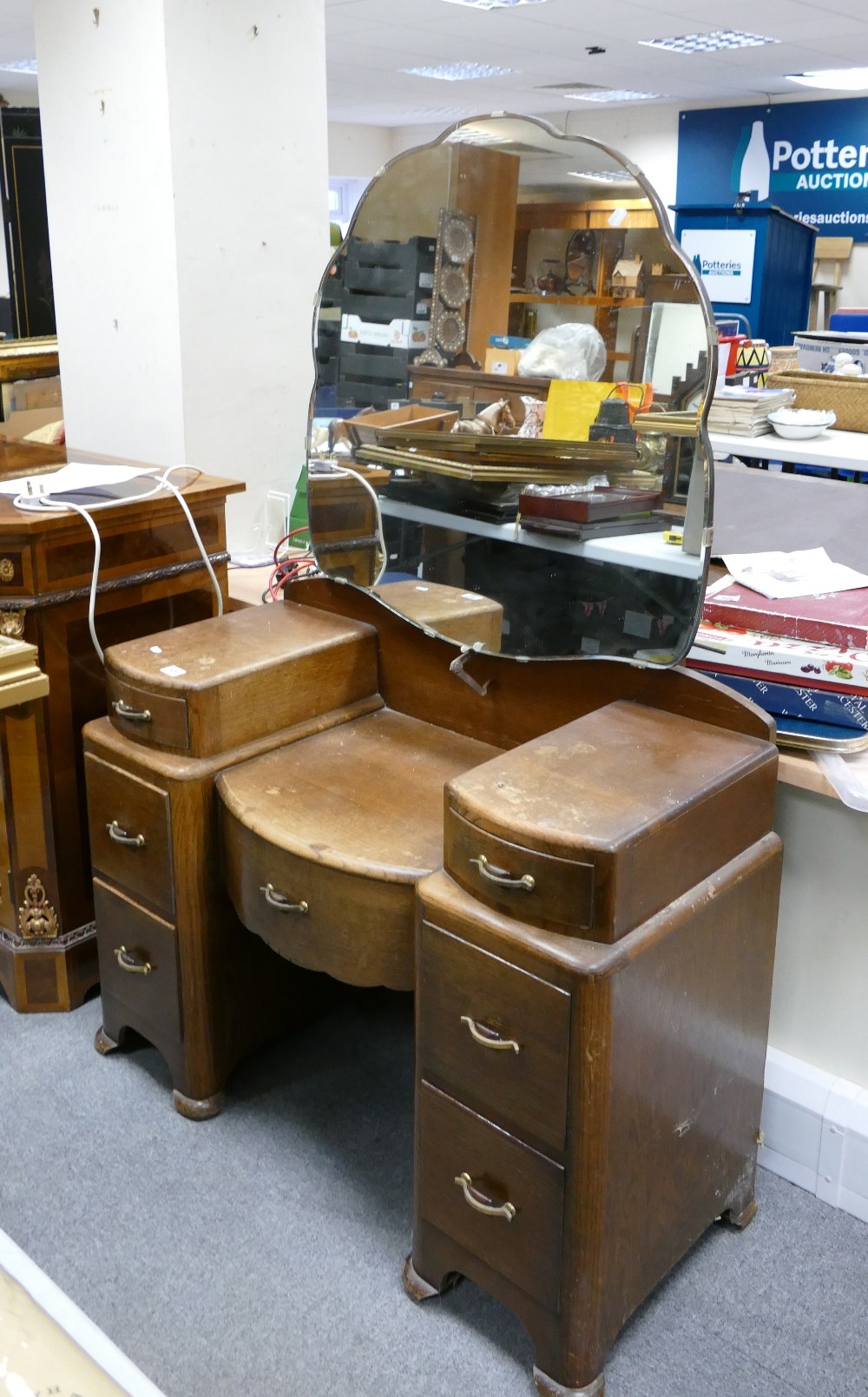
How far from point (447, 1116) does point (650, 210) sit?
3.58 feet

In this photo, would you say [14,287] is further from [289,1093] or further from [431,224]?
[289,1093]

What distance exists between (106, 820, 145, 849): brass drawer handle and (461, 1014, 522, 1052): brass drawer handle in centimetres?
64

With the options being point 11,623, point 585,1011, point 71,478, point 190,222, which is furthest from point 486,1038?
point 190,222

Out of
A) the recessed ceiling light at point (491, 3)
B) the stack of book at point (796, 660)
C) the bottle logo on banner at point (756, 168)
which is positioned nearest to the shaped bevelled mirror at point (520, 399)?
the stack of book at point (796, 660)

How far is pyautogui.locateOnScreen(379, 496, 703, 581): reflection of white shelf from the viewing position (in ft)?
4.83

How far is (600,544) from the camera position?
1537mm

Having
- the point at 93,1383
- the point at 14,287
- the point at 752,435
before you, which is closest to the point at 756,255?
the point at 752,435

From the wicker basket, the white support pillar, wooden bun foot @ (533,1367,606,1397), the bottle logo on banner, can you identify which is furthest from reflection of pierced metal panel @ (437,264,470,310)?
the bottle logo on banner

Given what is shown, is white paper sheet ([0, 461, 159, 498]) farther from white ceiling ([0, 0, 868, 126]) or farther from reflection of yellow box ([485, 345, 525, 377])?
white ceiling ([0, 0, 868, 126])

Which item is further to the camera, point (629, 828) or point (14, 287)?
point (14, 287)

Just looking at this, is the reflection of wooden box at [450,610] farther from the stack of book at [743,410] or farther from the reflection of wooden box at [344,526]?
the stack of book at [743,410]

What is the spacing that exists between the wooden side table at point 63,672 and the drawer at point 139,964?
0.21 m

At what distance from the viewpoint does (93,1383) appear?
1.88 ft

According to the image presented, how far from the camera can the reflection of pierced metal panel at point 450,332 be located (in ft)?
5.36
